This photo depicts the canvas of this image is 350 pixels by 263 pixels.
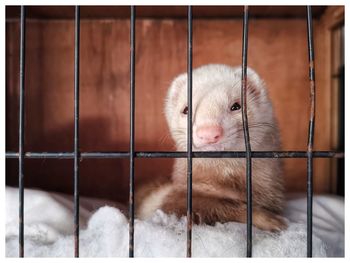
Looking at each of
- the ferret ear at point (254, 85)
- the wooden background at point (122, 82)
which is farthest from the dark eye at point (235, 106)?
the wooden background at point (122, 82)

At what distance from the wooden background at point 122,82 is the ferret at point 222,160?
1.76 ft

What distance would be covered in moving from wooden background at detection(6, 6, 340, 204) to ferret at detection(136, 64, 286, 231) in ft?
1.76

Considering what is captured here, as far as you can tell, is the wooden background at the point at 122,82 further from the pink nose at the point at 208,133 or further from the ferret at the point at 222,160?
the pink nose at the point at 208,133

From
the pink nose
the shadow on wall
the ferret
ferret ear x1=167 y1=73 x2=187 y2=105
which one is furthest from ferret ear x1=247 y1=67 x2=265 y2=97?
the shadow on wall

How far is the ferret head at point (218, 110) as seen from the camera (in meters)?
1.21

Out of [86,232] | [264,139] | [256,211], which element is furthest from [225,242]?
[264,139]

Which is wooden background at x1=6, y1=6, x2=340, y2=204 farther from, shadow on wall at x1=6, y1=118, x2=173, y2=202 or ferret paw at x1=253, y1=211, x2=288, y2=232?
ferret paw at x1=253, y1=211, x2=288, y2=232

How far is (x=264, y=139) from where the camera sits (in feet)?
4.86

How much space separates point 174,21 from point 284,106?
0.75 metres

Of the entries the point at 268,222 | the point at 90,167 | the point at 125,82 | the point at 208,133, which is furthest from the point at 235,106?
the point at 90,167

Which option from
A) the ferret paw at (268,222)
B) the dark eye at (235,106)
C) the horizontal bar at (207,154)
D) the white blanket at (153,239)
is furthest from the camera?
the dark eye at (235,106)

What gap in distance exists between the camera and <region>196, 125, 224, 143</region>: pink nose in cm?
117

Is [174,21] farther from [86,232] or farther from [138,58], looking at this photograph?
[86,232]

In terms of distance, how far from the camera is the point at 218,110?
1278mm
